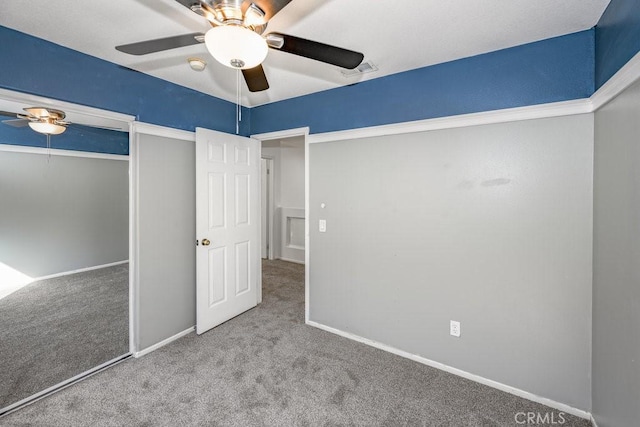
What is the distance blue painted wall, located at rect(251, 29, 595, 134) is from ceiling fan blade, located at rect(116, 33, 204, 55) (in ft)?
5.33

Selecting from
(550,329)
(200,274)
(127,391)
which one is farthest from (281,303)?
(550,329)

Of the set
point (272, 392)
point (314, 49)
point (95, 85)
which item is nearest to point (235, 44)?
point (314, 49)

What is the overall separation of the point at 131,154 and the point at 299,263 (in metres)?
3.66

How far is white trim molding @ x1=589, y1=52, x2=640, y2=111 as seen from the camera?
1212mm

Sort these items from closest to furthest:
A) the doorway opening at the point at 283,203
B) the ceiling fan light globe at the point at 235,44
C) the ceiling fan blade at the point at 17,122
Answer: the ceiling fan light globe at the point at 235,44
the ceiling fan blade at the point at 17,122
the doorway opening at the point at 283,203

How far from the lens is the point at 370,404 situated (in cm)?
193

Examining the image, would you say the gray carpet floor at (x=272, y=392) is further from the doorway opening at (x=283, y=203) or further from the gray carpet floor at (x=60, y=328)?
the doorway opening at (x=283, y=203)

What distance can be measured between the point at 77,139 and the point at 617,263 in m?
3.53

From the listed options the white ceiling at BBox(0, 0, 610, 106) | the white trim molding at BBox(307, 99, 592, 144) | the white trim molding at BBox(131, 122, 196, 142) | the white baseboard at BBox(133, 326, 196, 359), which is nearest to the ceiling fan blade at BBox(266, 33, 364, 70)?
the white ceiling at BBox(0, 0, 610, 106)

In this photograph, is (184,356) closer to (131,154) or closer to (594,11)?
(131,154)

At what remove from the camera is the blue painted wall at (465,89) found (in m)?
1.83

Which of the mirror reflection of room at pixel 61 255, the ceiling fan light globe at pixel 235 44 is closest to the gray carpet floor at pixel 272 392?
the mirror reflection of room at pixel 61 255

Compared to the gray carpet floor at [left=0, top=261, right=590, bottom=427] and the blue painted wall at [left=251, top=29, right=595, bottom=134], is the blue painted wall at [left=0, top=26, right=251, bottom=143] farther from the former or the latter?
the gray carpet floor at [left=0, top=261, right=590, bottom=427]
